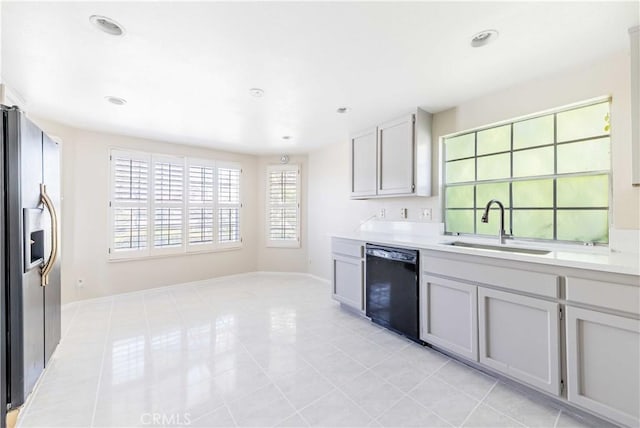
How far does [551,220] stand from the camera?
2.29m

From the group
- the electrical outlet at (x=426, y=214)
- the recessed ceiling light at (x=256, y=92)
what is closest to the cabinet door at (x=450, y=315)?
the electrical outlet at (x=426, y=214)

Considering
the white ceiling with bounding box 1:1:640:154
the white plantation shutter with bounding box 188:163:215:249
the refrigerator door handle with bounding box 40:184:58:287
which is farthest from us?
the white plantation shutter with bounding box 188:163:215:249

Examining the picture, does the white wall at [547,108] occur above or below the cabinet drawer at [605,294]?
above

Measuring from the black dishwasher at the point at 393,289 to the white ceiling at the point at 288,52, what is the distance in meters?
1.56

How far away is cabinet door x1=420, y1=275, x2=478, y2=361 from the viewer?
6.74 feet

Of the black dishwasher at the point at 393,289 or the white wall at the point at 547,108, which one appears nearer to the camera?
the white wall at the point at 547,108

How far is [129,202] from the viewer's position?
3914 millimetres

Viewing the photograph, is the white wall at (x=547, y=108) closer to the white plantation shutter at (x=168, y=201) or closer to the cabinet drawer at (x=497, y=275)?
the cabinet drawer at (x=497, y=275)

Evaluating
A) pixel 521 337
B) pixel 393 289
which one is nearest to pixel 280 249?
pixel 393 289

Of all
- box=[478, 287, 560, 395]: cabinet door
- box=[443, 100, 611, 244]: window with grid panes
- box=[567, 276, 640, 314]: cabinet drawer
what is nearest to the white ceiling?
box=[443, 100, 611, 244]: window with grid panes

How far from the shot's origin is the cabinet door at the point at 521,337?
5.47ft

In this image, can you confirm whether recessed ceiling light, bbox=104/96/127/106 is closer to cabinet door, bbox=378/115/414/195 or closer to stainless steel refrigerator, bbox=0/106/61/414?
stainless steel refrigerator, bbox=0/106/61/414

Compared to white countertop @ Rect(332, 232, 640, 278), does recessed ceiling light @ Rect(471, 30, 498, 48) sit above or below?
above

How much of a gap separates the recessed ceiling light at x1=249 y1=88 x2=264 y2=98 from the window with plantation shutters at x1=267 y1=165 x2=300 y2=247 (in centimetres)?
263
